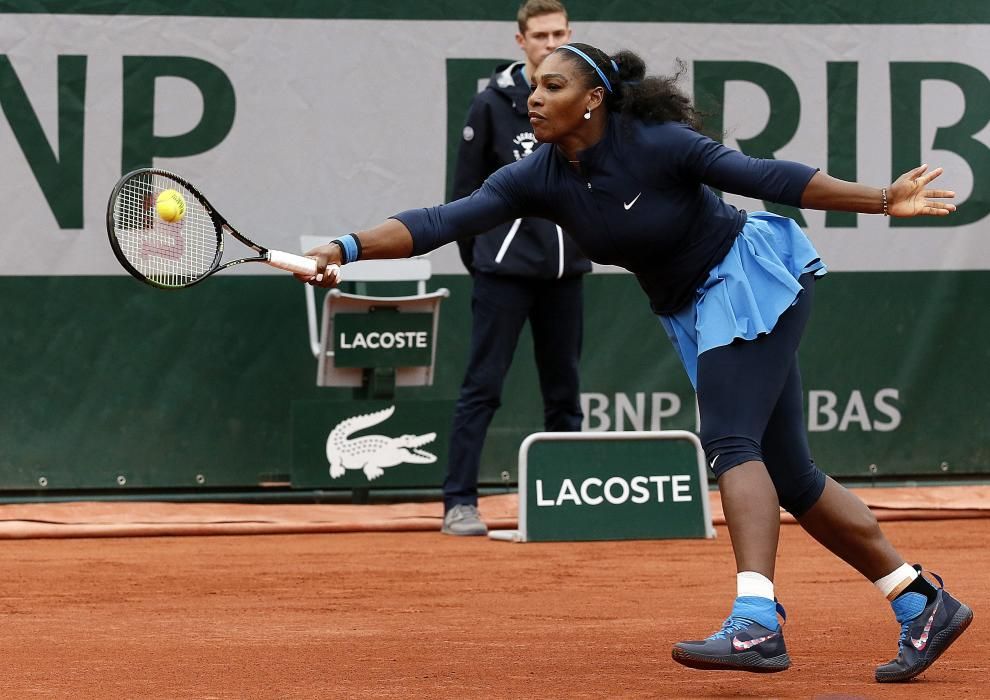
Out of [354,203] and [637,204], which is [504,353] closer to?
[354,203]

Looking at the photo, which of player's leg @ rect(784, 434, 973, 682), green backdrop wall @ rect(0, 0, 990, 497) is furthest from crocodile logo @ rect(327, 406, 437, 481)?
player's leg @ rect(784, 434, 973, 682)

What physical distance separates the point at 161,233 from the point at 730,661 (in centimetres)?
168

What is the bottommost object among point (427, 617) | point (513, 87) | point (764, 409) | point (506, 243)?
point (427, 617)

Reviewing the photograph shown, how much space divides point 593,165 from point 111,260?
3.62m

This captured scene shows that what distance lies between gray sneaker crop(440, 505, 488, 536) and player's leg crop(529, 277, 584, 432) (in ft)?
1.54

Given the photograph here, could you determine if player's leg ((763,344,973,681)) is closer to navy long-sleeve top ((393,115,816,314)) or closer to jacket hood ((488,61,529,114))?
navy long-sleeve top ((393,115,816,314))

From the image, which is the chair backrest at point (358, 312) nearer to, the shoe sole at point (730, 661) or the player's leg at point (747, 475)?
the player's leg at point (747, 475)

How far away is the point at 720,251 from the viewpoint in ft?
11.6

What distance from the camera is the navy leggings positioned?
3363 millimetres

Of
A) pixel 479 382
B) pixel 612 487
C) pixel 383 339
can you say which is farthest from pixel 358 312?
pixel 612 487

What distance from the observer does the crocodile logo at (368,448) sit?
6.52 m

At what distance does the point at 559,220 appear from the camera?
365cm

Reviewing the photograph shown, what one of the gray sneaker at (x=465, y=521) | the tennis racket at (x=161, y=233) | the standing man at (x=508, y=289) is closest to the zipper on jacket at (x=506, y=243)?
the standing man at (x=508, y=289)

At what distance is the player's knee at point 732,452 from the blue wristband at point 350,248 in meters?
0.90
